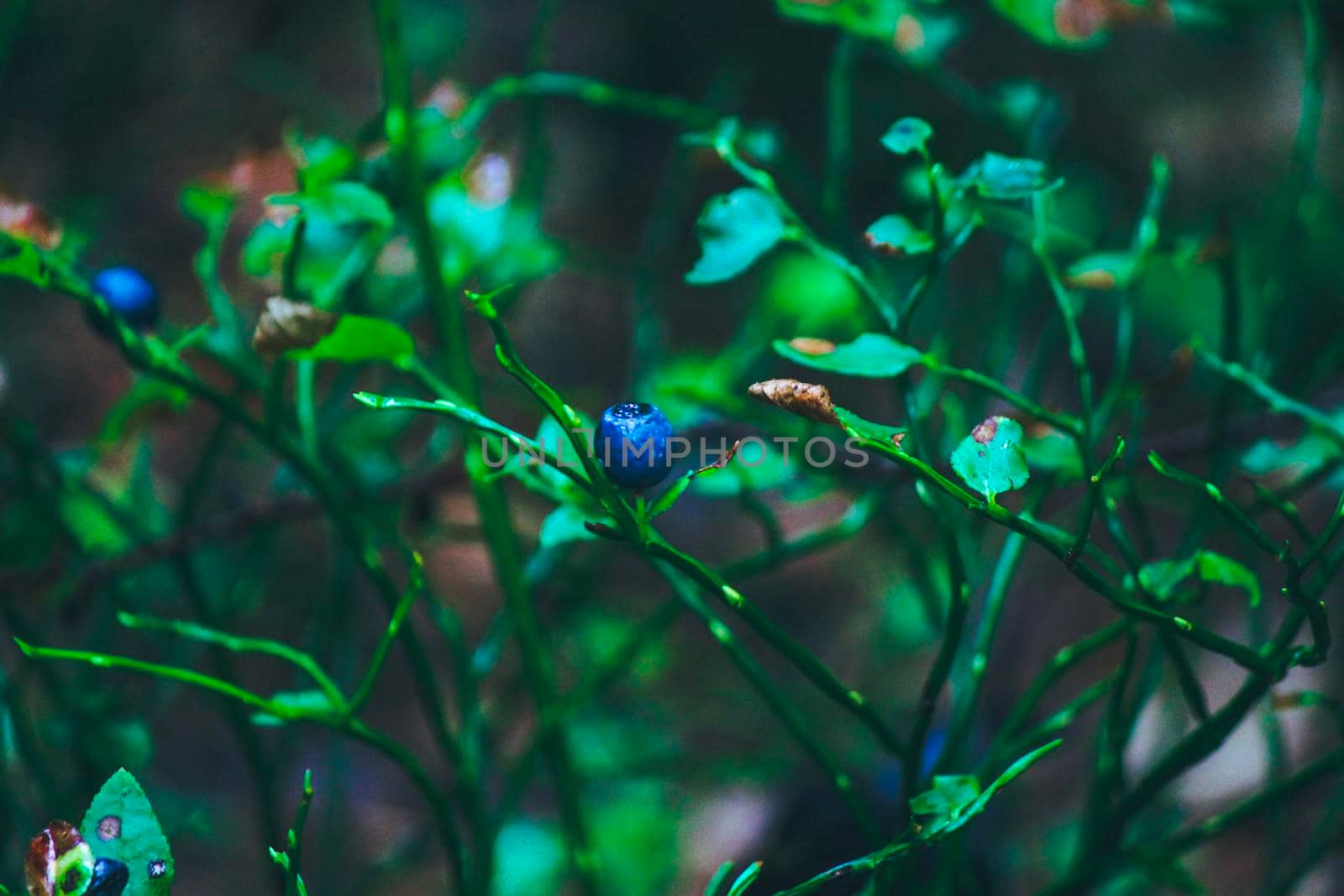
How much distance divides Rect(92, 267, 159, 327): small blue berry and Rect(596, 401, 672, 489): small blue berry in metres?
0.30

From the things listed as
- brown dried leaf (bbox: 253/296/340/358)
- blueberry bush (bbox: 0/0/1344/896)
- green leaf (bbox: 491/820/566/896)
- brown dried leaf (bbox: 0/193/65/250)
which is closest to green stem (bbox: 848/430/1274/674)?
blueberry bush (bbox: 0/0/1344/896)

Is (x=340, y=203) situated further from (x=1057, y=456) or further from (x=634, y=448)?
(x=1057, y=456)

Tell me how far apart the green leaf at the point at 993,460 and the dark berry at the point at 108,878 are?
1.07ft

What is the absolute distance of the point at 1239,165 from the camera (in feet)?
4.88

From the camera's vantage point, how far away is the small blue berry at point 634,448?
36 centimetres

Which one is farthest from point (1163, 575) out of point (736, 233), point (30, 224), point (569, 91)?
point (30, 224)

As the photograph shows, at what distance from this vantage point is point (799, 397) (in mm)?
358

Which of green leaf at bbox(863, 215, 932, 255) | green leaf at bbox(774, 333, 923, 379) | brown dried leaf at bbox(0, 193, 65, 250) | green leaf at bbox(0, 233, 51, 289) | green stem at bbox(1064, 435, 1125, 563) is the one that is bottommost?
green stem at bbox(1064, 435, 1125, 563)

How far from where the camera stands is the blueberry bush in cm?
47

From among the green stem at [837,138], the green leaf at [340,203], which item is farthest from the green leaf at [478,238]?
the green stem at [837,138]

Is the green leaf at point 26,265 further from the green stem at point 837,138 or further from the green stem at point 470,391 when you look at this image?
the green stem at point 837,138

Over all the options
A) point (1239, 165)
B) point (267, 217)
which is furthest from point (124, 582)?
point (1239, 165)

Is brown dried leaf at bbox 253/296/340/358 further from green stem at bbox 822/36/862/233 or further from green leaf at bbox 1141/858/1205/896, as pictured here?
green leaf at bbox 1141/858/1205/896

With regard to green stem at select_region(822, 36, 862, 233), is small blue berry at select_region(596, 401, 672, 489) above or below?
below
